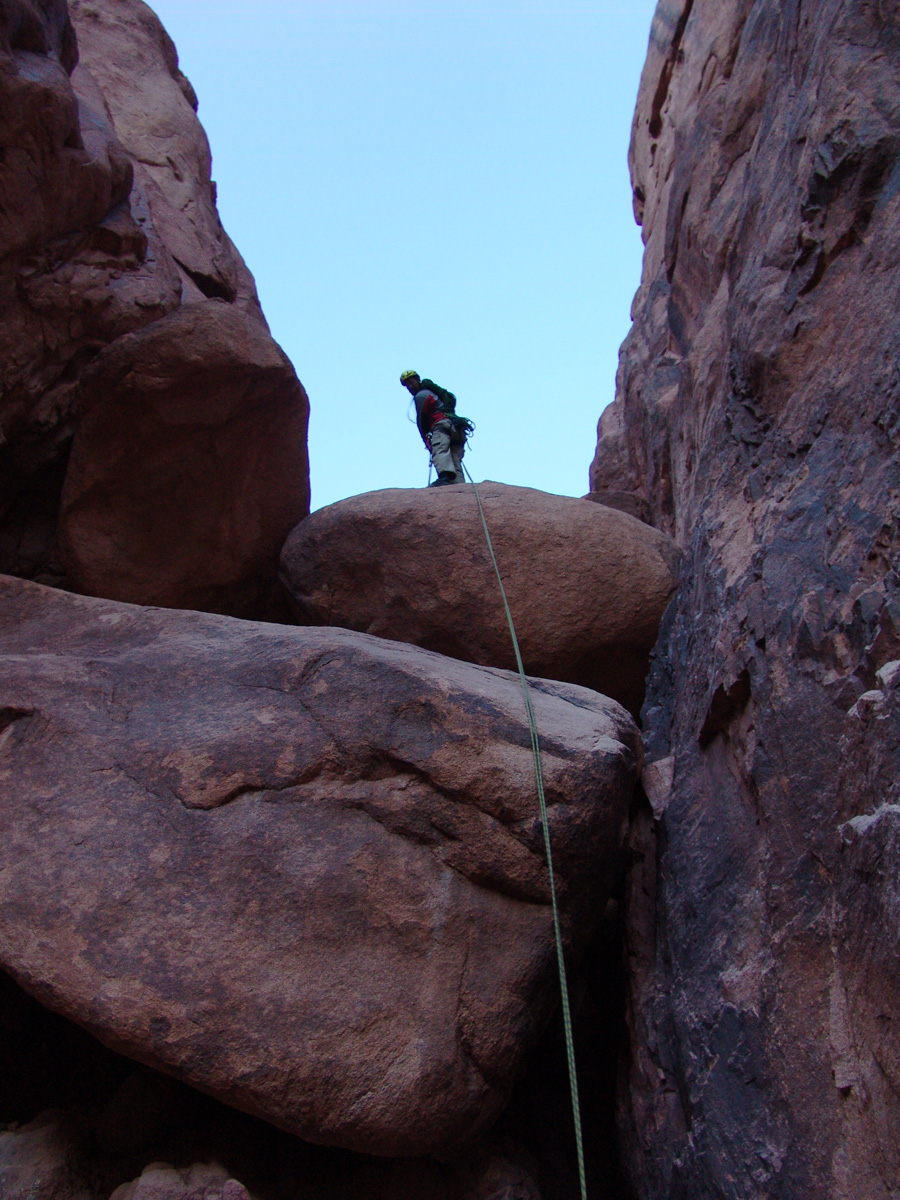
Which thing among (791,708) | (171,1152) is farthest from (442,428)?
(171,1152)

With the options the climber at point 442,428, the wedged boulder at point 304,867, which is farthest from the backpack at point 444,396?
the wedged boulder at point 304,867

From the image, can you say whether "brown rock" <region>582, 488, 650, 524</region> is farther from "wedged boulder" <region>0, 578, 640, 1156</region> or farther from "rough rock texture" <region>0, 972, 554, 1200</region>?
"rough rock texture" <region>0, 972, 554, 1200</region>

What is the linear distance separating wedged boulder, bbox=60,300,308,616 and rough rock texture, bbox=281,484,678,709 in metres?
0.87

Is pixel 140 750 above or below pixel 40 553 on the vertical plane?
below

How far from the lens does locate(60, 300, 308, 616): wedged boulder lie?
18.4 ft

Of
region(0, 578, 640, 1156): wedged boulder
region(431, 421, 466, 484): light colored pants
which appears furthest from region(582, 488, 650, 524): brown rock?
region(0, 578, 640, 1156): wedged boulder

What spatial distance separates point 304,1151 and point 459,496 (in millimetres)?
3778

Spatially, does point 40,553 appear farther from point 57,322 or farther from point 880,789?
point 880,789

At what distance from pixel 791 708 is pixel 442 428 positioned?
5436 millimetres

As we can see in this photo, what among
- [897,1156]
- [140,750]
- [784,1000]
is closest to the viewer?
[897,1156]

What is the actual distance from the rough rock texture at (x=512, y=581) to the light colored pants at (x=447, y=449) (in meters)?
2.12

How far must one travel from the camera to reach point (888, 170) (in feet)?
11.9

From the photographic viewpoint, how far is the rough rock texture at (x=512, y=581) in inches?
211

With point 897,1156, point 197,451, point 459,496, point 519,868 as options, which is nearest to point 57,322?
point 197,451
